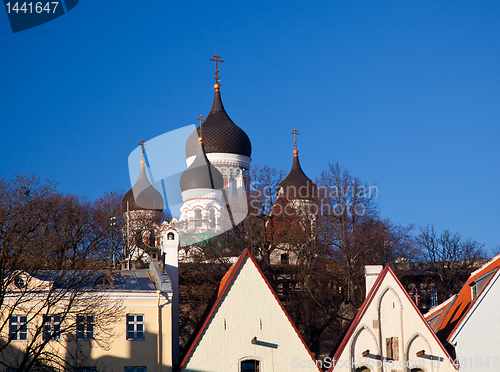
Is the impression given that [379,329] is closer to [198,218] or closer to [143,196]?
[198,218]

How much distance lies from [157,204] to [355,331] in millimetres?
41717

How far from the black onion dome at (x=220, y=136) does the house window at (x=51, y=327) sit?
4305 cm

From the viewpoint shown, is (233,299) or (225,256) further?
(225,256)

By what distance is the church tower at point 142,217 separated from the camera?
51375 millimetres

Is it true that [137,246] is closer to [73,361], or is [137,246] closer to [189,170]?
[189,170]

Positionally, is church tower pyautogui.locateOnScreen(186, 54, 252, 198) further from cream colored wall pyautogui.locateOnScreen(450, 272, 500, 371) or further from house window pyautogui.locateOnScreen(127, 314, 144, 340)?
house window pyautogui.locateOnScreen(127, 314, 144, 340)

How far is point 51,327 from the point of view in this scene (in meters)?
22.2

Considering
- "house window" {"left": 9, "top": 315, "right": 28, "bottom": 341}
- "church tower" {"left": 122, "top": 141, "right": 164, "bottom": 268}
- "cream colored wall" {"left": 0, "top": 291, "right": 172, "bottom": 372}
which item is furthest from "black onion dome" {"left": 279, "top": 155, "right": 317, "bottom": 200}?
"house window" {"left": 9, "top": 315, "right": 28, "bottom": 341}

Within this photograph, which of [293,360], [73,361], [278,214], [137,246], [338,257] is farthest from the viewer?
[137,246]

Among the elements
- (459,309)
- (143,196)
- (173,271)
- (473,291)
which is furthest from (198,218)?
(473,291)

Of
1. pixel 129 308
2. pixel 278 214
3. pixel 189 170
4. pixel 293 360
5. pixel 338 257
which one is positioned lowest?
pixel 293 360

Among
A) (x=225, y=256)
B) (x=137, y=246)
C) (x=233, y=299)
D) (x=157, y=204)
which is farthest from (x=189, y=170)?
(x=233, y=299)

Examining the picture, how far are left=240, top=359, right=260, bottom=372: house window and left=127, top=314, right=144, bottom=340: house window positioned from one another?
10.5ft

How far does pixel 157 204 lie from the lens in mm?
63875
